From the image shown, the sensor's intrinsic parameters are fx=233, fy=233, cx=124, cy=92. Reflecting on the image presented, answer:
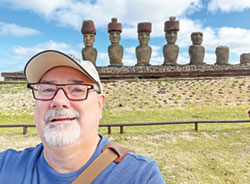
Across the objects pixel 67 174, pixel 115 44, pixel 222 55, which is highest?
pixel 115 44

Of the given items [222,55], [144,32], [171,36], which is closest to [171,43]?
[171,36]

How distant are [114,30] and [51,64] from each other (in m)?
15.7

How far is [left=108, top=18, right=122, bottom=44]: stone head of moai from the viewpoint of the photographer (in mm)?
16375

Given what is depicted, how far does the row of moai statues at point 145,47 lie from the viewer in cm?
1639

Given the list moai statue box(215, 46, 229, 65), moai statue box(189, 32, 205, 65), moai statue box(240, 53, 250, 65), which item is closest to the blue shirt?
moai statue box(189, 32, 205, 65)

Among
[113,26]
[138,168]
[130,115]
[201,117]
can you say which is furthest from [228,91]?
[138,168]

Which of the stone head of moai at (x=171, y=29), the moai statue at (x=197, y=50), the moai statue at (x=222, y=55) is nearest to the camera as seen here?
the stone head of moai at (x=171, y=29)

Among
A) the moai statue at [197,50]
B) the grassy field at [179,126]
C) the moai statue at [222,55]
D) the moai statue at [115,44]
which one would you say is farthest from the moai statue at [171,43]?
the grassy field at [179,126]

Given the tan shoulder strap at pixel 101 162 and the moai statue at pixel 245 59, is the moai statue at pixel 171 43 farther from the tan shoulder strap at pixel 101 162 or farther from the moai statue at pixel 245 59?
the tan shoulder strap at pixel 101 162

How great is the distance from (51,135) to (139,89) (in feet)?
32.3

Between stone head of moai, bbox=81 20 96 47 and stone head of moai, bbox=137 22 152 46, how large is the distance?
10.7 feet

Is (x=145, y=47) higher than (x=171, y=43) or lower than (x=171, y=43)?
lower

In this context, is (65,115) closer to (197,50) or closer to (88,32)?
(88,32)

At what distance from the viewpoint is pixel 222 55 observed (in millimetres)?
16797
